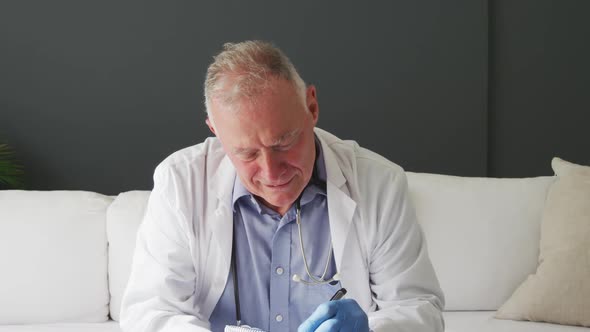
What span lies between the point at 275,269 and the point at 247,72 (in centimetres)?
50

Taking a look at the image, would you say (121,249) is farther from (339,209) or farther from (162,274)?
(339,209)

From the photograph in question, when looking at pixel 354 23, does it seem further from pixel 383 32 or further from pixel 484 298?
pixel 484 298

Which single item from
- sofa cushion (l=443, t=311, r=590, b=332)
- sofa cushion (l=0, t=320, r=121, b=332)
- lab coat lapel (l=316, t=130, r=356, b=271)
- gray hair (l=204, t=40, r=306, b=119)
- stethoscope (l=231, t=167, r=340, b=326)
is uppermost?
gray hair (l=204, t=40, r=306, b=119)

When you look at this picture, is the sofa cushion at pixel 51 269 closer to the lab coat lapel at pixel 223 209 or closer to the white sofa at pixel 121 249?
the white sofa at pixel 121 249

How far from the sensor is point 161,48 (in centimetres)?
376

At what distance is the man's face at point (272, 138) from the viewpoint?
1.86 metres

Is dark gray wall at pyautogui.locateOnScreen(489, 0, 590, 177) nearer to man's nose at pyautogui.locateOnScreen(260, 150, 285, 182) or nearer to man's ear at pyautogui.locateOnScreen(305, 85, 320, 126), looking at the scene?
man's ear at pyautogui.locateOnScreen(305, 85, 320, 126)

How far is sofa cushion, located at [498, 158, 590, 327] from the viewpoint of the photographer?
303cm

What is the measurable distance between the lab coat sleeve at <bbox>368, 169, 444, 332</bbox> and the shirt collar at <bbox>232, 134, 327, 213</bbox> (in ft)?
0.46

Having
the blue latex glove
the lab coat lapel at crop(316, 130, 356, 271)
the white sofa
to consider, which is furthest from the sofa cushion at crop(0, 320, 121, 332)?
the blue latex glove

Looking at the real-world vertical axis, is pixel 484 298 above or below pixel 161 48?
below

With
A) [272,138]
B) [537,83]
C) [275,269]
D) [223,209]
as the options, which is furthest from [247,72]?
[537,83]

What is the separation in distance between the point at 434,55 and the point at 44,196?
1.69 metres

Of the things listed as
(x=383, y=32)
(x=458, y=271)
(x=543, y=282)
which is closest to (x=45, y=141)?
(x=383, y=32)
